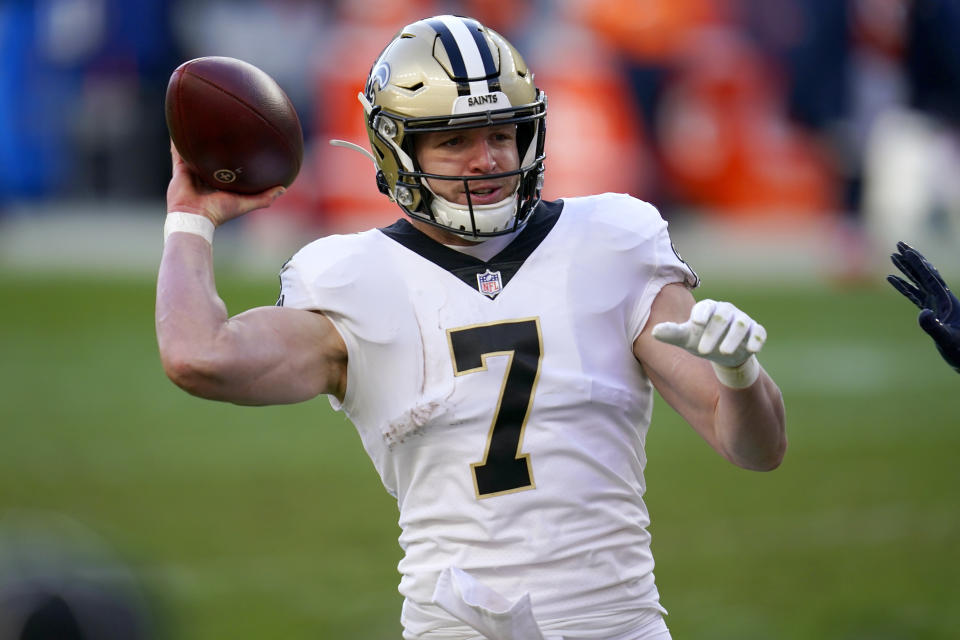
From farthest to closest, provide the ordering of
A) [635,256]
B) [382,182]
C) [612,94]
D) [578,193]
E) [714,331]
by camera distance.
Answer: [612,94]
[578,193]
[382,182]
[635,256]
[714,331]

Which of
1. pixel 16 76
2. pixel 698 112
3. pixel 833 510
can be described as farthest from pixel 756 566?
pixel 16 76

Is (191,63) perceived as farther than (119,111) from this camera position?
No

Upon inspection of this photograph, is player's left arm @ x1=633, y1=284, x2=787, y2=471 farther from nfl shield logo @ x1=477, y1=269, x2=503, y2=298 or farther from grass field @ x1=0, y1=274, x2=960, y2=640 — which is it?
grass field @ x1=0, y1=274, x2=960, y2=640

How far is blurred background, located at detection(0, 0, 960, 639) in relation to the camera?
8.01 metres

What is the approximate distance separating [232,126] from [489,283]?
1.98ft

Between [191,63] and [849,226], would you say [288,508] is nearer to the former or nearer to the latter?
[191,63]

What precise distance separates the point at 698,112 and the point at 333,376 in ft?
38.5

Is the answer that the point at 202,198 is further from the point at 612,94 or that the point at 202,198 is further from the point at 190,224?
the point at 612,94

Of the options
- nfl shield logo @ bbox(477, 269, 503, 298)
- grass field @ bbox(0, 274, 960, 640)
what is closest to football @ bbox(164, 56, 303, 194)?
nfl shield logo @ bbox(477, 269, 503, 298)

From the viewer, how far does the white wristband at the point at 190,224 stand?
101 inches

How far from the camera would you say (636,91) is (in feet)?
45.6

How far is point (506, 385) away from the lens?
98.3 inches

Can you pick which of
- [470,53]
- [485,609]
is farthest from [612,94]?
[485,609]

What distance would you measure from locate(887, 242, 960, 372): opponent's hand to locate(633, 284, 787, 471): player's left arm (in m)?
0.46
